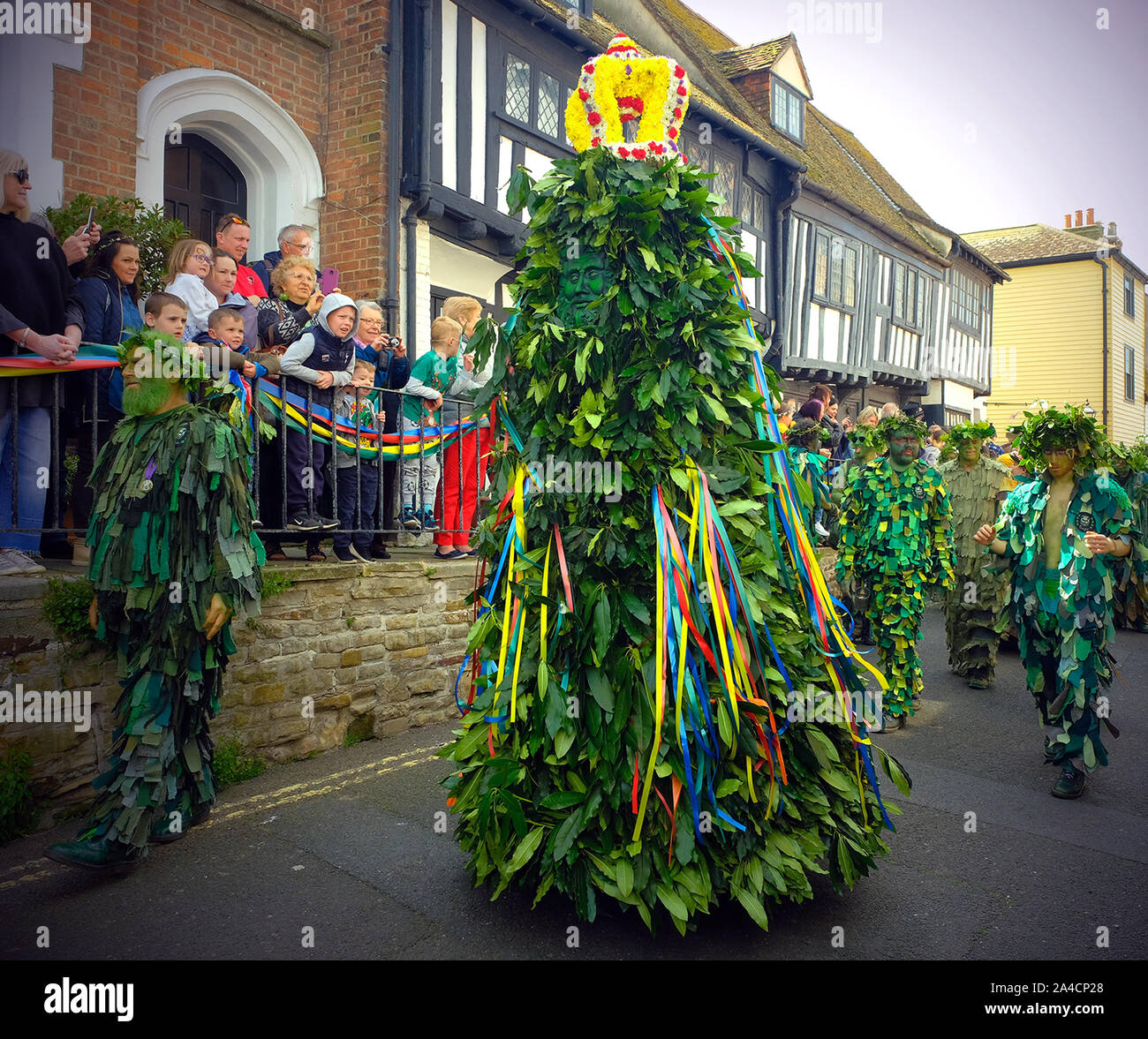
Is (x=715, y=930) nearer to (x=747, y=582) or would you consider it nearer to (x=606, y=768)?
(x=606, y=768)

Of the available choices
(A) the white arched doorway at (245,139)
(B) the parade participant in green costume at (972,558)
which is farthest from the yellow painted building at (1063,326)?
(A) the white arched doorway at (245,139)

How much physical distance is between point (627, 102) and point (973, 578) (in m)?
6.27

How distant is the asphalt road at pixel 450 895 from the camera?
10.7ft

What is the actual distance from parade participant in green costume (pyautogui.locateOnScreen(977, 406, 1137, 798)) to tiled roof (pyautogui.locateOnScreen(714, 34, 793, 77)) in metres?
15.9

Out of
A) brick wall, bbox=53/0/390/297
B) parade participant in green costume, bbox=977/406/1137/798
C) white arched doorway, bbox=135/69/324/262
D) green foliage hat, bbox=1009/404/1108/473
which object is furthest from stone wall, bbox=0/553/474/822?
white arched doorway, bbox=135/69/324/262

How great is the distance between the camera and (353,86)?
9.68m

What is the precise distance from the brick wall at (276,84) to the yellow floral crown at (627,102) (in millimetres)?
5123

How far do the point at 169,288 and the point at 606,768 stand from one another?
432 centimetres

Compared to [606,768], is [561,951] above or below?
below

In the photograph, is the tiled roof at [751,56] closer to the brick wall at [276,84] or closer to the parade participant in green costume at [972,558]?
the brick wall at [276,84]

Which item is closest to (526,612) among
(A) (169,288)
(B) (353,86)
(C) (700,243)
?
(C) (700,243)

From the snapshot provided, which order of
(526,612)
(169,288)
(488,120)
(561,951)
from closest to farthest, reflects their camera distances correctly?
(561,951) → (526,612) → (169,288) → (488,120)

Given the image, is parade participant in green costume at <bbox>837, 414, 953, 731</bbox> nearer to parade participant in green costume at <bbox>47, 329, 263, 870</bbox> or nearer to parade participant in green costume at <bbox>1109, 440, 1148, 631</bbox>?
parade participant in green costume at <bbox>1109, 440, 1148, 631</bbox>

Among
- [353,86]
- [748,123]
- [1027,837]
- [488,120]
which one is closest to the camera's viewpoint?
[1027,837]
